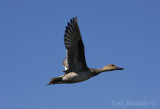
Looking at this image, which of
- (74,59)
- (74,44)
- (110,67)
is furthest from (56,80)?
(110,67)

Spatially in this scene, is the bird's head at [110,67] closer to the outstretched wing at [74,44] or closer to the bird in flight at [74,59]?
the bird in flight at [74,59]

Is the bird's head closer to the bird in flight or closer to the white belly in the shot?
the bird in flight

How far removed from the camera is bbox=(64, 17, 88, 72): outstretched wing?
1614 centimetres

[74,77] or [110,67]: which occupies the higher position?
[110,67]

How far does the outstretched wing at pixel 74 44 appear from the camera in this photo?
16.1 metres

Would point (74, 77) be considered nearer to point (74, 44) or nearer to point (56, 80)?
point (56, 80)

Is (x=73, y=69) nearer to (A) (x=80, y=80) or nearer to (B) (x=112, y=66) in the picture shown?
(A) (x=80, y=80)

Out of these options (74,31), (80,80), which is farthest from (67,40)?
(80,80)

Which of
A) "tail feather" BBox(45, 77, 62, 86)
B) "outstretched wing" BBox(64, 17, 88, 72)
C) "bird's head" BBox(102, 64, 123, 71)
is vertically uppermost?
"outstretched wing" BBox(64, 17, 88, 72)

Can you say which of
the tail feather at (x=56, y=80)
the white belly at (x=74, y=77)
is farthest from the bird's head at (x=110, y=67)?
the tail feather at (x=56, y=80)

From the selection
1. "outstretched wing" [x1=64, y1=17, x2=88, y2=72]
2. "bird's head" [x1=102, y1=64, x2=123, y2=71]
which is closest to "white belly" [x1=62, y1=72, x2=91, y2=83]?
"outstretched wing" [x1=64, y1=17, x2=88, y2=72]

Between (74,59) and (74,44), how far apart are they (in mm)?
548

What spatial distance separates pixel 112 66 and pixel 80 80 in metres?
1.86

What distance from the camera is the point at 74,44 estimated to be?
16.2m
